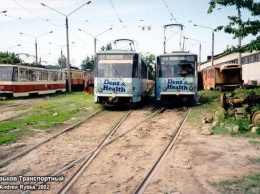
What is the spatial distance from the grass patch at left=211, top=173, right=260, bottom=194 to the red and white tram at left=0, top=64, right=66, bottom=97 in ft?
69.0

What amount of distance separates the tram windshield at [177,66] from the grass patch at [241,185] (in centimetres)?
1183

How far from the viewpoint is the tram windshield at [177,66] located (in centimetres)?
1781

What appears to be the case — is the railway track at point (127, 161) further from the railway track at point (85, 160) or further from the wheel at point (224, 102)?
the wheel at point (224, 102)

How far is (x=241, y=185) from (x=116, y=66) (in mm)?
11796

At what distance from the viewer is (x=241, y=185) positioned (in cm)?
591

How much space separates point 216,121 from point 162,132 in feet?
7.56

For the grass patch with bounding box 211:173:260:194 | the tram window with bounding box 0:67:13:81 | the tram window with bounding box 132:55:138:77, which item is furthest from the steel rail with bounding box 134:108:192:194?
the tram window with bounding box 0:67:13:81

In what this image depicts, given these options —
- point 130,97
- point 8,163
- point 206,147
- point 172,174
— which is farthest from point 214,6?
point 8,163

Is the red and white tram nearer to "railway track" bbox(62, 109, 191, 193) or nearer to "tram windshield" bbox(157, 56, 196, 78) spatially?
"tram windshield" bbox(157, 56, 196, 78)

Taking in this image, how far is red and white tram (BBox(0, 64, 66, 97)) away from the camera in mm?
23938

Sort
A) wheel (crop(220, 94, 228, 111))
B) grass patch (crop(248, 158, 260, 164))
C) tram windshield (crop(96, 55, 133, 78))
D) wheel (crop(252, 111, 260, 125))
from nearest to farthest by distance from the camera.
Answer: grass patch (crop(248, 158, 260, 164)) → wheel (crop(252, 111, 260, 125)) → wheel (crop(220, 94, 228, 111)) → tram windshield (crop(96, 55, 133, 78))

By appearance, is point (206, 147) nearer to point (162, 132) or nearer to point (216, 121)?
point (162, 132)

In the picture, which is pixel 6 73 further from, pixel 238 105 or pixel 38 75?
pixel 238 105

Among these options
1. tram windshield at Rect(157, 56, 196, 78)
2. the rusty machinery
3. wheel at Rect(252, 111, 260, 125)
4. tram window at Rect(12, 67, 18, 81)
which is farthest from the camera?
tram window at Rect(12, 67, 18, 81)
